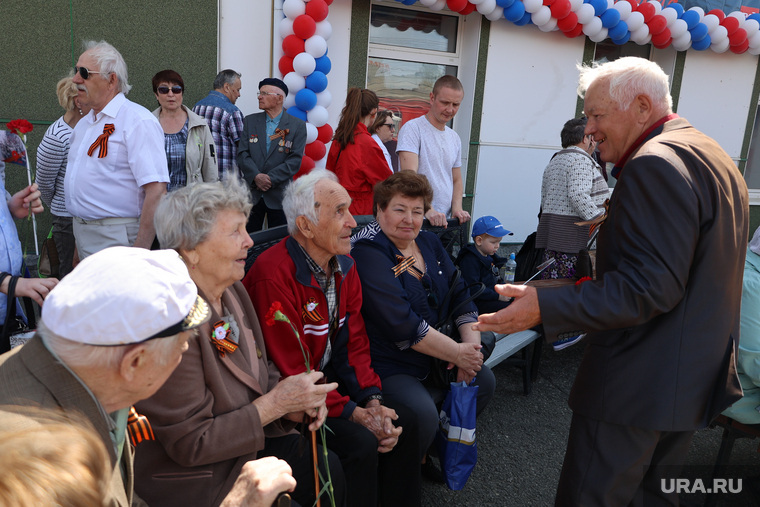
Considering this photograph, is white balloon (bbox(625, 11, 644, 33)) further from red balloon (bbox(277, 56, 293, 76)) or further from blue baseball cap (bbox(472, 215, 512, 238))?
blue baseball cap (bbox(472, 215, 512, 238))

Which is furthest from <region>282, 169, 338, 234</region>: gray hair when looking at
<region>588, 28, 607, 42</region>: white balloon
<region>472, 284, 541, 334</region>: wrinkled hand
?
<region>588, 28, 607, 42</region>: white balloon

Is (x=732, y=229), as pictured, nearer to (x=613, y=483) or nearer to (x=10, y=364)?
(x=613, y=483)

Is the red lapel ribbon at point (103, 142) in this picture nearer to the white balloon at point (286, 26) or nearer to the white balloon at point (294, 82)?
the white balloon at point (294, 82)

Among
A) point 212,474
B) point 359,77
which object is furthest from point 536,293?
point 359,77

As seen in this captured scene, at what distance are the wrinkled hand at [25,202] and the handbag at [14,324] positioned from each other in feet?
1.94

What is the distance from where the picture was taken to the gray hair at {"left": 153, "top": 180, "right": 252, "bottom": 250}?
200 centimetres

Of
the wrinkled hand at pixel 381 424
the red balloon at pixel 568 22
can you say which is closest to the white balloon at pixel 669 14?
the red balloon at pixel 568 22

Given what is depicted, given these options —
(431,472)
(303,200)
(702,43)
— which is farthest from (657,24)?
(431,472)

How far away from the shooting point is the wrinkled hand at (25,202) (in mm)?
2822

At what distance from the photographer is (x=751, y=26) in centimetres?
754

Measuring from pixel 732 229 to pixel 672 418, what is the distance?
0.62 meters

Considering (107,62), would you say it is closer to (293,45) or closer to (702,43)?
(293,45)

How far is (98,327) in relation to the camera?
1091mm

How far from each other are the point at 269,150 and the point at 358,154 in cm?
92
